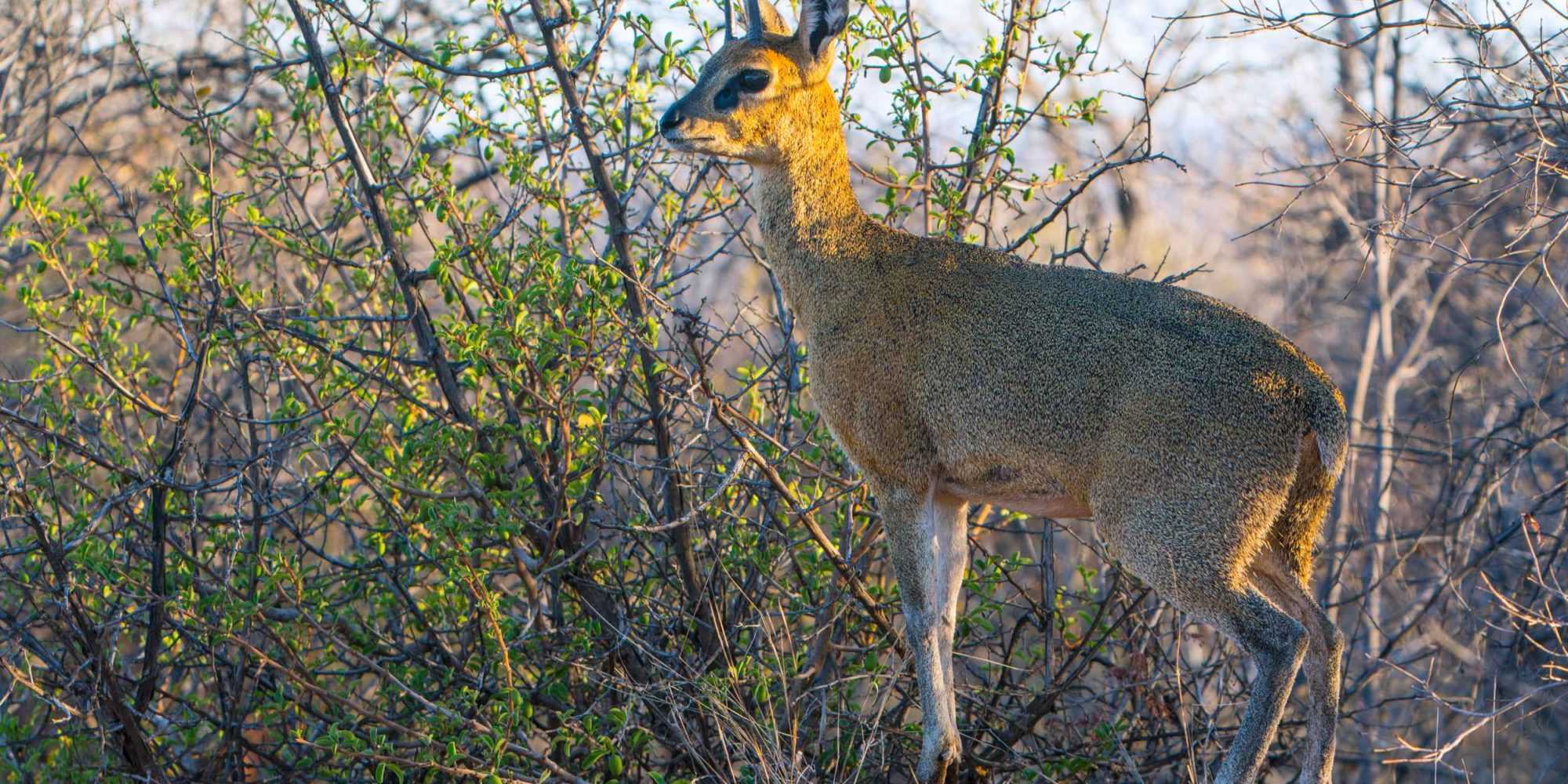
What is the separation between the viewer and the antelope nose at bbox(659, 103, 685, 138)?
504cm

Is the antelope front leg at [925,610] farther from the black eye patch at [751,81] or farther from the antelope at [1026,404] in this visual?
the black eye patch at [751,81]

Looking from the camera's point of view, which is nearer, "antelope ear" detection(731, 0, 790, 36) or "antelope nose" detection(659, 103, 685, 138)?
"antelope nose" detection(659, 103, 685, 138)

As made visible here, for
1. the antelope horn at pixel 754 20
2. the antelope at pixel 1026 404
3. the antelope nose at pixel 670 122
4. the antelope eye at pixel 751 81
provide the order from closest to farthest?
the antelope at pixel 1026 404 < the antelope nose at pixel 670 122 < the antelope eye at pixel 751 81 < the antelope horn at pixel 754 20

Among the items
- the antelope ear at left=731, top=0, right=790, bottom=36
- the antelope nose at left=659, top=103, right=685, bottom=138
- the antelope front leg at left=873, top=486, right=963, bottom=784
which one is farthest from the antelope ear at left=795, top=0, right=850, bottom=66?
the antelope front leg at left=873, top=486, right=963, bottom=784

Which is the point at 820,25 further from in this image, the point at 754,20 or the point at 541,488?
the point at 541,488

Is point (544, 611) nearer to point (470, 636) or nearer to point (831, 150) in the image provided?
point (470, 636)

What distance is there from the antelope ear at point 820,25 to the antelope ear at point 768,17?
0.16 metres

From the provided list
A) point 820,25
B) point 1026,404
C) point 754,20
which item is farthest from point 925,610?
point 754,20

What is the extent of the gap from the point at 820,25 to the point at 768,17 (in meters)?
0.42

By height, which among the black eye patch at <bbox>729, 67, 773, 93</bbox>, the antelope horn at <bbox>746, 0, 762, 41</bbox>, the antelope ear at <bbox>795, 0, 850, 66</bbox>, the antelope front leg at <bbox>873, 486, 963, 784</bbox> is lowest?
the antelope front leg at <bbox>873, 486, 963, 784</bbox>

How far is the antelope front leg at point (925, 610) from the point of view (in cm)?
509

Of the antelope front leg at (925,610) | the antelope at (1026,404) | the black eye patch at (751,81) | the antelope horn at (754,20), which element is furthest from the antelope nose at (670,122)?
the antelope front leg at (925,610)

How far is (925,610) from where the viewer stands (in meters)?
5.12

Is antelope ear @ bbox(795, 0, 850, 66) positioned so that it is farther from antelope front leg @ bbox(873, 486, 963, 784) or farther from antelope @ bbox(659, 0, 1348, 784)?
antelope front leg @ bbox(873, 486, 963, 784)
